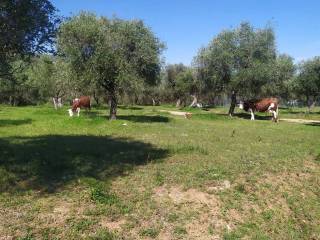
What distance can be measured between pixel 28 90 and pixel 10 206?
275 feet

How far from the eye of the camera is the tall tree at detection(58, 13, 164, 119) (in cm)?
3866

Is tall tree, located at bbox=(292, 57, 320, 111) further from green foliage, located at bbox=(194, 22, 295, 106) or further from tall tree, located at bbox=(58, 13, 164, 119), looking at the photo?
tall tree, located at bbox=(58, 13, 164, 119)

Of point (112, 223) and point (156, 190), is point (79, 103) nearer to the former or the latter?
point (156, 190)

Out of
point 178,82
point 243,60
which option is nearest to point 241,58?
point 243,60

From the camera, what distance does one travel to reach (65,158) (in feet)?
64.7

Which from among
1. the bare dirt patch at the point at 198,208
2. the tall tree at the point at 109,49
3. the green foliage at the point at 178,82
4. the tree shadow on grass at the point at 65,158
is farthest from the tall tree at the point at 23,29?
A: the green foliage at the point at 178,82

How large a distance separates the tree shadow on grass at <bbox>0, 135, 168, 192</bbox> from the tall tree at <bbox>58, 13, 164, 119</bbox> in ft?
42.5

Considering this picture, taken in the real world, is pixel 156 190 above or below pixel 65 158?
below

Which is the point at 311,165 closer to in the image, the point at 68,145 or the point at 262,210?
the point at 262,210

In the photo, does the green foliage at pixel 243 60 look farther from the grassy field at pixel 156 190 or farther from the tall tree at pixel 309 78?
the grassy field at pixel 156 190

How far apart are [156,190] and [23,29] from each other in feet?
26.0

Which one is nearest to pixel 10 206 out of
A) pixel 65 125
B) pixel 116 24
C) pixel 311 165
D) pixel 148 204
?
pixel 148 204

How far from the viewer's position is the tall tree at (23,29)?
57.0 ft

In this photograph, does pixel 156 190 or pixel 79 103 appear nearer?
pixel 156 190
